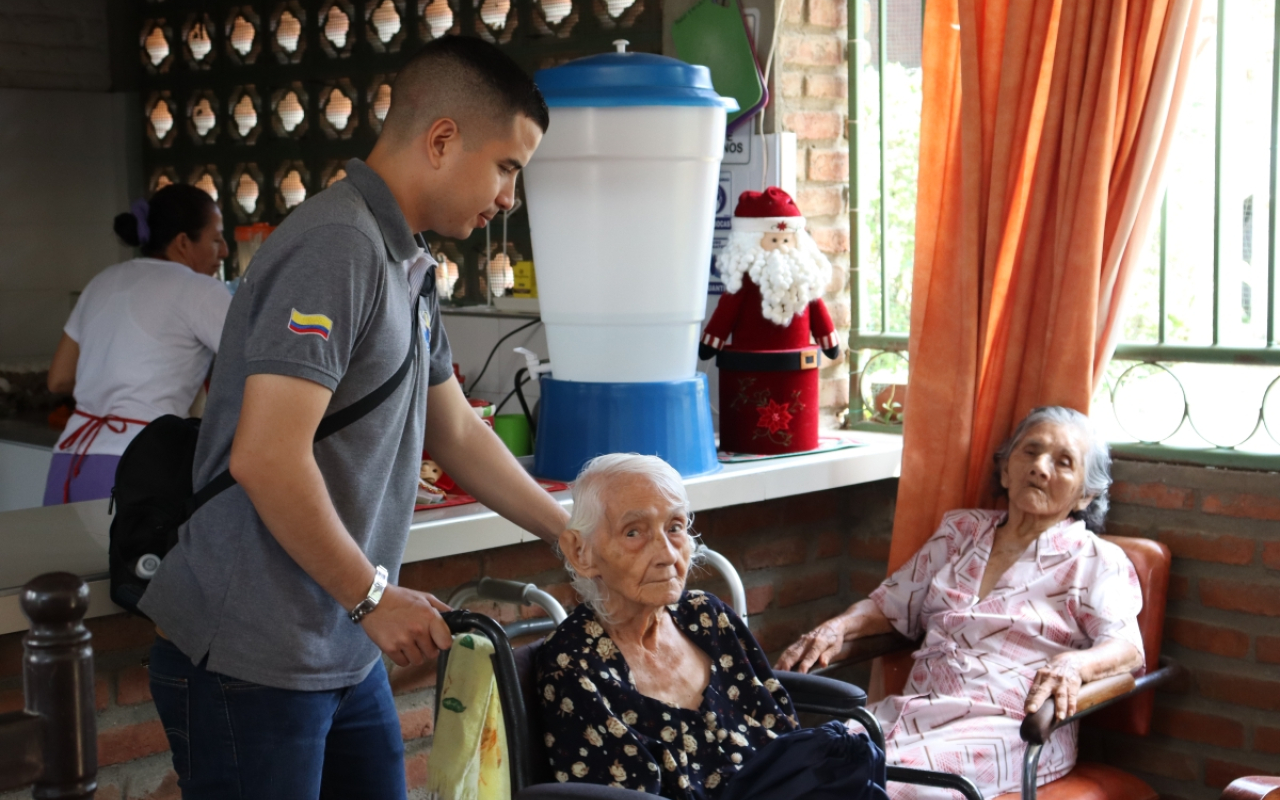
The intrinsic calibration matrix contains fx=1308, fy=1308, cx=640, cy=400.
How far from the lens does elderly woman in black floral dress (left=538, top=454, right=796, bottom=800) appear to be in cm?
174

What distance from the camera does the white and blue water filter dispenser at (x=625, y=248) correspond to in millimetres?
2504

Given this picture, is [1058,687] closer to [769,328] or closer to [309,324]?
[769,328]

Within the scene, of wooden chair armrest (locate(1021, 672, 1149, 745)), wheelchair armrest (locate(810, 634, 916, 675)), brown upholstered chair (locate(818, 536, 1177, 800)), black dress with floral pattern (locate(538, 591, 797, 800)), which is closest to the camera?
black dress with floral pattern (locate(538, 591, 797, 800))

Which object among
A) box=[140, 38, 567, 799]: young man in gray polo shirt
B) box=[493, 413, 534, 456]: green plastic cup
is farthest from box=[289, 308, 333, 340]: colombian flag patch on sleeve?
box=[493, 413, 534, 456]: green plastic cup

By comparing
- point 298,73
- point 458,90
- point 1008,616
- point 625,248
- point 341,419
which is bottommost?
point 1008,616

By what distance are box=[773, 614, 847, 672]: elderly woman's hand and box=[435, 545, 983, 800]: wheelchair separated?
0.98ft

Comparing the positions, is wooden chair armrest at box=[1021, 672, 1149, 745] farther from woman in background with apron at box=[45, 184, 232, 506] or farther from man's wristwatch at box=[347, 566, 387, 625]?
woman in background with apron at box=[45, 184, 232, 506]

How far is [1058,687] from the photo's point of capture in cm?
225

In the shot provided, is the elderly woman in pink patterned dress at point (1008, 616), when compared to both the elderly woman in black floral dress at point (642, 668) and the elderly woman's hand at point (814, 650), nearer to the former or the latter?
the elderly woman's hand at point (814, 650)

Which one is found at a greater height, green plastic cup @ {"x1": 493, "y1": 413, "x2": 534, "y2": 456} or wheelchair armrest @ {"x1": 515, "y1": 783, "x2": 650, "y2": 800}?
green plastic cup @ {"x1": 493, "y1": 413, "x2": 534, "y2": 456}

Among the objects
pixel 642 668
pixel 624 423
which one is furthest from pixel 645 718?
pixel 624 423

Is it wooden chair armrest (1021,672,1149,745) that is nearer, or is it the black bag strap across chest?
the black bag strap across chest

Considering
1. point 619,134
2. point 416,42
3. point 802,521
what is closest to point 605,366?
point 619,134

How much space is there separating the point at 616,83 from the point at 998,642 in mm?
1304
